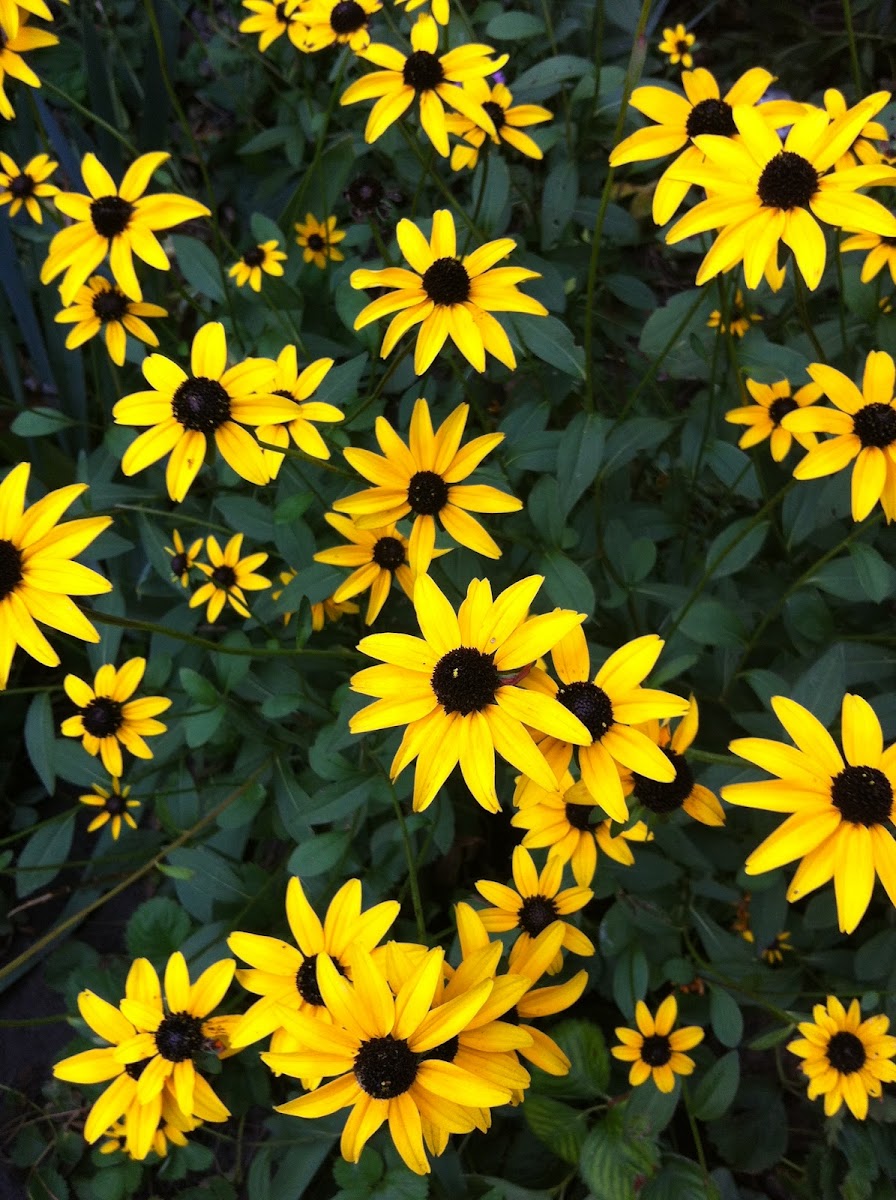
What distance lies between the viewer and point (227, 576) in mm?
2145

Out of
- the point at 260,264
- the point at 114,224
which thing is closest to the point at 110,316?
the point at 114,224

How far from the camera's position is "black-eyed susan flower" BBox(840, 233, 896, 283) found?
5.90ft

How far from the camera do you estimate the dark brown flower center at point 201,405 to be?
1.55m

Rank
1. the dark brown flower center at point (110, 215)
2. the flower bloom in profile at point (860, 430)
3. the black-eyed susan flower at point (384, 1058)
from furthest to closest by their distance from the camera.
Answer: the dark brown flower center at point (110, 215) < the flower bloom in profile at point (860, 430) < the black-eyed susan flower at point (384, 1058)

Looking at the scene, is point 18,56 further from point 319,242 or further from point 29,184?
point 319,242

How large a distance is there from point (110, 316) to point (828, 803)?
5.86ft

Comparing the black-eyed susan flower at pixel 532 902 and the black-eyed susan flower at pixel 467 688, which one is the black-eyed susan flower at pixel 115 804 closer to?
the black-eyed susan flower at pixel 532 902

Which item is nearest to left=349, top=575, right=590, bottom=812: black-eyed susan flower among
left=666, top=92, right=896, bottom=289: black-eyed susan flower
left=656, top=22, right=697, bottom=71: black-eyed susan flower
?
left=666, top=92, right=896, bottom=289: black-eyed susan flower

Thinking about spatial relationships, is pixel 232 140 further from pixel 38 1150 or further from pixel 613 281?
pixel 38 1150

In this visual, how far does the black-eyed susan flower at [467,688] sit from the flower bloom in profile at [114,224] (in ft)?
3.46

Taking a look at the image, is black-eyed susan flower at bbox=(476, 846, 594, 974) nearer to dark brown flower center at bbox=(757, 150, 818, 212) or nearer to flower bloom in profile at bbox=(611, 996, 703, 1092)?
flower bloom in profile at bbox=(611, 996, 703, 1092)

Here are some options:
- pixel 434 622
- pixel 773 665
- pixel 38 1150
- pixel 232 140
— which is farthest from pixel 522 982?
pixel 232 140

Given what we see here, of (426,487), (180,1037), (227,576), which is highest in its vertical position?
(426,487)

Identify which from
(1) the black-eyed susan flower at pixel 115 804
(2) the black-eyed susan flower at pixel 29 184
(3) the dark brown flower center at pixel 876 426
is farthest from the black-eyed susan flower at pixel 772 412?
(2) the black-eyed susan flower at pixel 29 184
